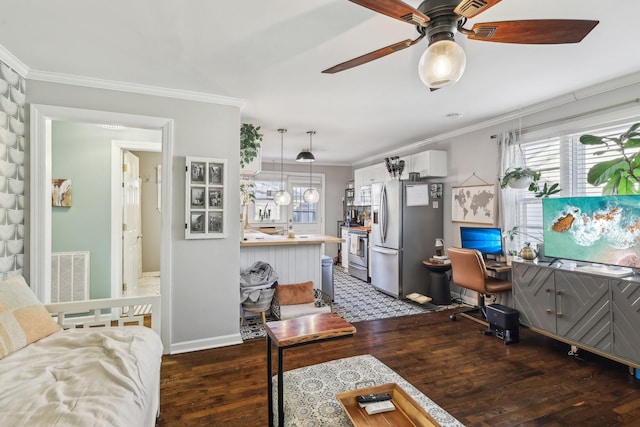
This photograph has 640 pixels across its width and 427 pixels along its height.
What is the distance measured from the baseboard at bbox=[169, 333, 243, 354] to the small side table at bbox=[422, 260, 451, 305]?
2.77 meters

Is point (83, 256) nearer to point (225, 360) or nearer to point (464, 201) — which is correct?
point (225, 360)

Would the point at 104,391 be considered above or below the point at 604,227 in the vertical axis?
below

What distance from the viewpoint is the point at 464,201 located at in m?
4.49

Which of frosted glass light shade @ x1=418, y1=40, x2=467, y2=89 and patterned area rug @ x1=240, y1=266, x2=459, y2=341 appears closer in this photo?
frosted glass light shade @ x1=418, y1=40, x2=467, y2=89

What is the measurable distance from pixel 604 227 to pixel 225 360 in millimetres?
3573

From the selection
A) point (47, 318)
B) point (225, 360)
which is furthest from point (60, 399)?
point (225, 360)

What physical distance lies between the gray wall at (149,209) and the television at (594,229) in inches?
250

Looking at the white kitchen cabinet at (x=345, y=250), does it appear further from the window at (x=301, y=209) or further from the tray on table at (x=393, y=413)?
the tray on table at (x=393, y=413)

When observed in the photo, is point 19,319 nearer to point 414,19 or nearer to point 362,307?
point 414,19

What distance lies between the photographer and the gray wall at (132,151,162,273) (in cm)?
606

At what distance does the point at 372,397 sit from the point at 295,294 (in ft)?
7.25

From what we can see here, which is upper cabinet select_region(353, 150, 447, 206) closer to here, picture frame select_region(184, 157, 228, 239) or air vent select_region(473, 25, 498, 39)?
picture frame select_region(184, 157, 228, 239)

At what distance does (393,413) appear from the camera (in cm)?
153

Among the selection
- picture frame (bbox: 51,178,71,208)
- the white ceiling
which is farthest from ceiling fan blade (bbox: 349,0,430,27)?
picture frame (bbox: 51,178,71,208)
